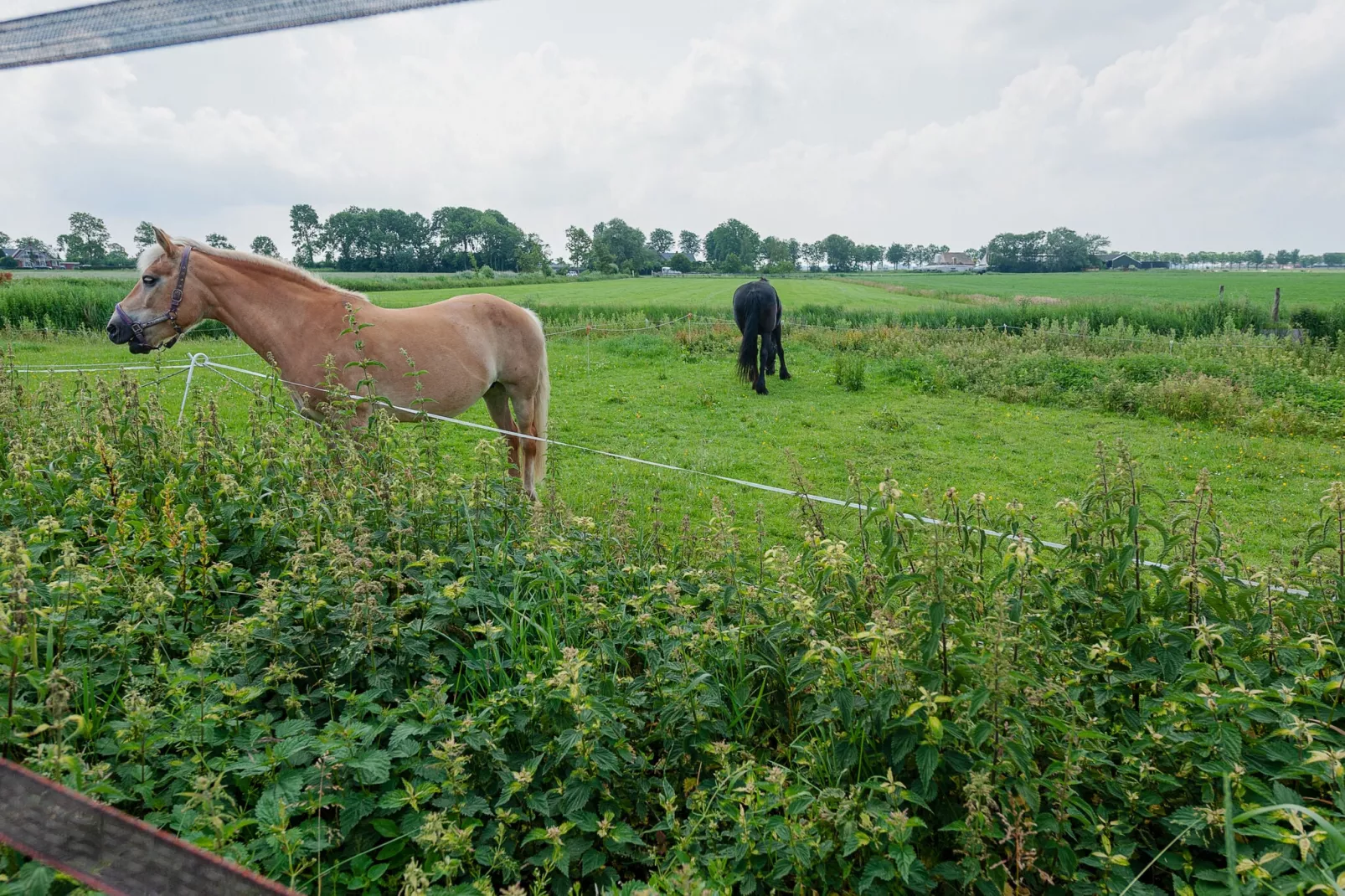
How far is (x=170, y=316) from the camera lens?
15.7 ft

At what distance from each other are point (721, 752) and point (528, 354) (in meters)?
4.85

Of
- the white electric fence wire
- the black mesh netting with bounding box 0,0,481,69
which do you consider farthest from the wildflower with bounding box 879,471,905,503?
the black mesh netting with bounding box 0,0,481,69

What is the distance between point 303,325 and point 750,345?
8646mm

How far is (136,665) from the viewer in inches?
88.7

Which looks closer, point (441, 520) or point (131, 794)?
point (131, 794)

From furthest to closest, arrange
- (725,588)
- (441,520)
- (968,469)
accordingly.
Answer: (968,469)
(441,520)
(725,588)

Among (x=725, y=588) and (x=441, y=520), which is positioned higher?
(x=441, y=520)

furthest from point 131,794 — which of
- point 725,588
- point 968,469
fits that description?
point 968,469

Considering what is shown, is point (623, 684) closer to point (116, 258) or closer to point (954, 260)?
point (116, 258)

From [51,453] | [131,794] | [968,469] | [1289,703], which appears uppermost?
[51,453]

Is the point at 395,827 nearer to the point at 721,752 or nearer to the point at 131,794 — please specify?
the point at 131,794

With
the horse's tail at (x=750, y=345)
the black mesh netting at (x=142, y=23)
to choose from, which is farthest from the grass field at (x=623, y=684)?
the horse's tail at (x=750, y=345)

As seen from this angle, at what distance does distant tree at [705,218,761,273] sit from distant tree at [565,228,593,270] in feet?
71.0

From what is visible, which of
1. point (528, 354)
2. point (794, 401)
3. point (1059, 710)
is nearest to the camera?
point (1059, 710)
